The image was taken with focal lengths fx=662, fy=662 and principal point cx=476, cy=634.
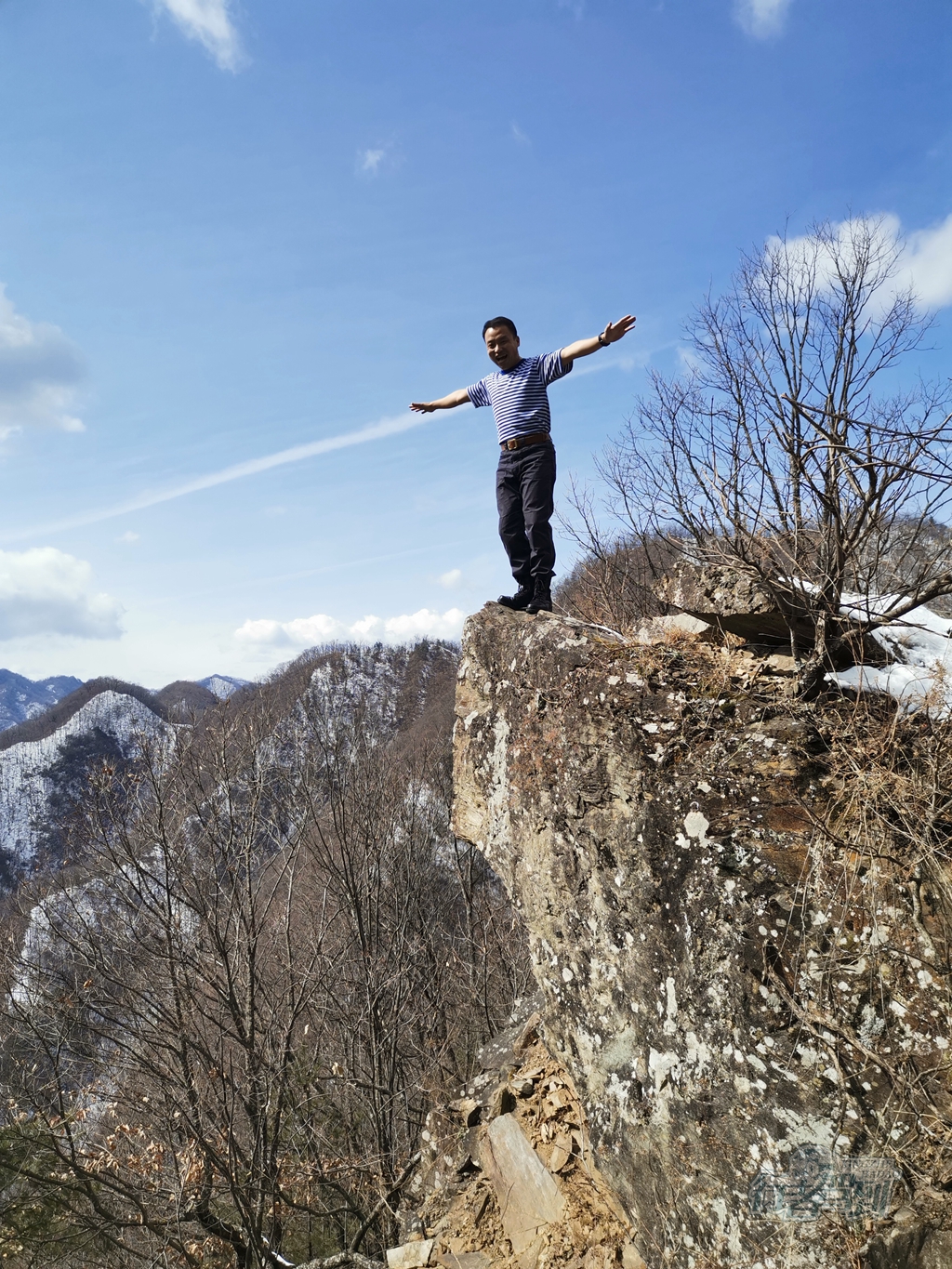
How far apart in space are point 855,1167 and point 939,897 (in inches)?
40.3

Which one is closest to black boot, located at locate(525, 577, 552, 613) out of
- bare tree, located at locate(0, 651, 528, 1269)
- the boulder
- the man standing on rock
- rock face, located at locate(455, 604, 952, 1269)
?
the man standing on rock

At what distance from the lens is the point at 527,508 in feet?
15.1

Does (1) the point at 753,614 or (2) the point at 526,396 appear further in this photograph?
(2) the point at 526,396

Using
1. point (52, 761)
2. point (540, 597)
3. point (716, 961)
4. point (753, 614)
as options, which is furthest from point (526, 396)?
point (52, 761)

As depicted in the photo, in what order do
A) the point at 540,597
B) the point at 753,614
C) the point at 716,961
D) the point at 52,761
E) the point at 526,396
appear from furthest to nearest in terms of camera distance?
1. the point at 52,761
2. the point at 540,597
3. the point at 526,396
4. the point at 753,614
5. the point at 716,961

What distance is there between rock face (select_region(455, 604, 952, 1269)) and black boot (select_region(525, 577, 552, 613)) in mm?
856

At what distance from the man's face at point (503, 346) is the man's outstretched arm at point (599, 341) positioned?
389 mm

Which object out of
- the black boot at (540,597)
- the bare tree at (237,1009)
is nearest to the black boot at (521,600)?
the black boot at (540,597)

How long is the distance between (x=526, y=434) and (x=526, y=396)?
0.26 meters

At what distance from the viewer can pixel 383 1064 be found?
11.6 meters

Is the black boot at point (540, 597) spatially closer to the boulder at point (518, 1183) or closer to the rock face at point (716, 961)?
the rock face at point (716, 961)

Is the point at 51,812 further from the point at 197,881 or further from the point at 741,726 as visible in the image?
the point at 741,726

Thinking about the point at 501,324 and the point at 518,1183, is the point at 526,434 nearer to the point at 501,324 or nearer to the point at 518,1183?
the point at 501,324

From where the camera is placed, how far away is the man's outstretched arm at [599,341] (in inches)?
156
